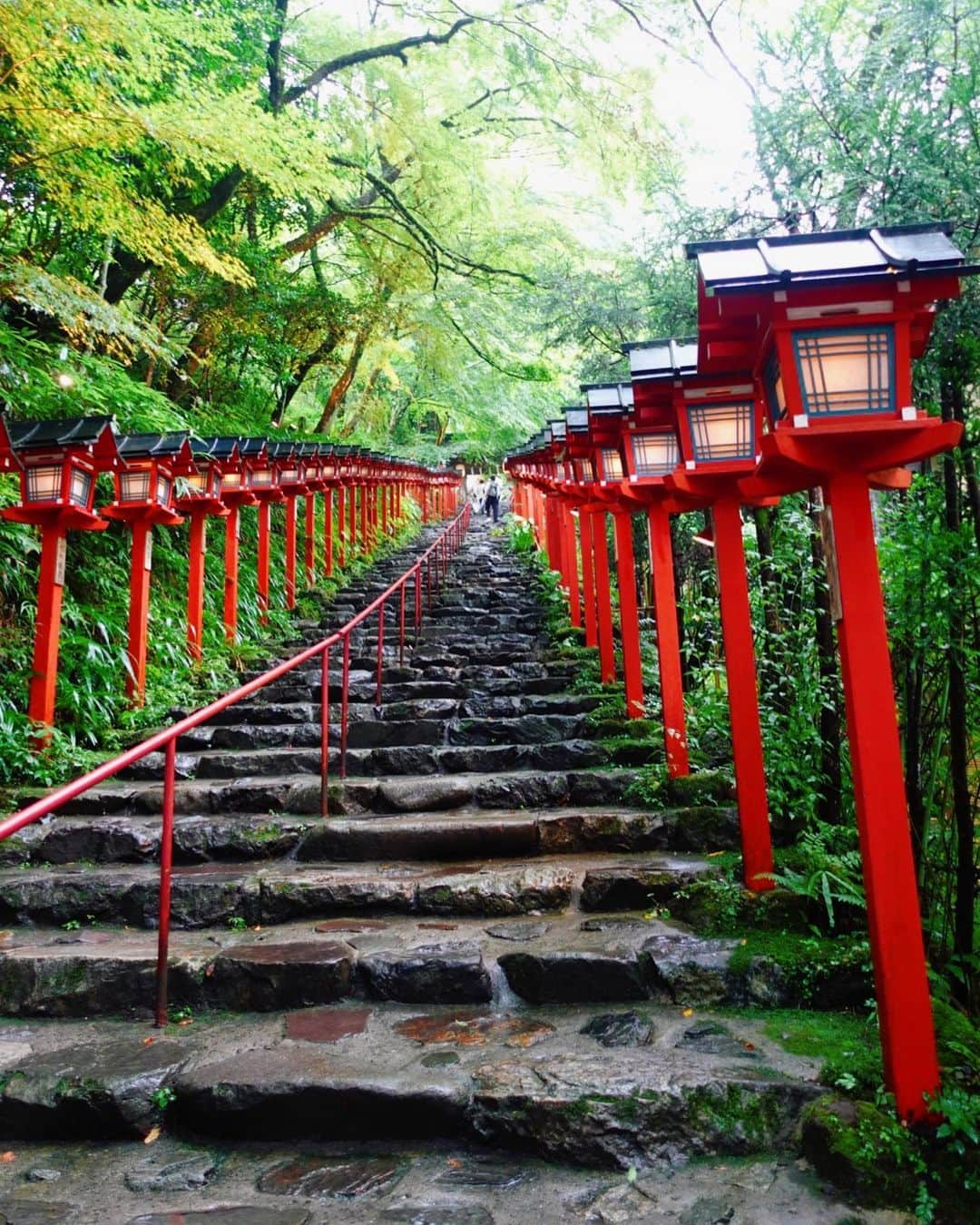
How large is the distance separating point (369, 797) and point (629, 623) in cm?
225

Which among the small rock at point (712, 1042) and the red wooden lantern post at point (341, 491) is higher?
the red wooden lantern post at point (341, 491)

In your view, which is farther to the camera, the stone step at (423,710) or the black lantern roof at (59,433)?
the stone step at (423,710)

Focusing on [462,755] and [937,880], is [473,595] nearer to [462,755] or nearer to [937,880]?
[462,755]

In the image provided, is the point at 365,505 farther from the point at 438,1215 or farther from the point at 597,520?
the point at 438,1215

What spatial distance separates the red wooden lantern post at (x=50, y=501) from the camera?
18.0 ft

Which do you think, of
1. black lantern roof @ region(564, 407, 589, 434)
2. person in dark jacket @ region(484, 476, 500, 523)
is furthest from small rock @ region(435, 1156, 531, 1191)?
person in dark jacket @ region(484, 476, 500, 523)

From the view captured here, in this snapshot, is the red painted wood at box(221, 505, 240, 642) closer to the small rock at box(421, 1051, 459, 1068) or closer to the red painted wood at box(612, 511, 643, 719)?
the red painted wood at box(612, 511, 643, 719)

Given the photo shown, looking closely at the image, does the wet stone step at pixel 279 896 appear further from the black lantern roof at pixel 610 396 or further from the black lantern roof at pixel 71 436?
the black lantern roof at pixel 610 396

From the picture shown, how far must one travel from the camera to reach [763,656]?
4.61 metres

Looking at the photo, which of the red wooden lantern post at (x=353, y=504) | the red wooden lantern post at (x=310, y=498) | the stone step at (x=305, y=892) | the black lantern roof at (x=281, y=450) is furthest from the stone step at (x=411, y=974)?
the red wooden lantern post at (x=353, y=504)

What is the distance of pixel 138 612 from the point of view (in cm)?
664

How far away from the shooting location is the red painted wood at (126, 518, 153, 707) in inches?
261

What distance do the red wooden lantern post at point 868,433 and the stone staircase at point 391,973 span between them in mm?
497

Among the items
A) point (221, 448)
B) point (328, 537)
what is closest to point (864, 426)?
point (221, 448)
